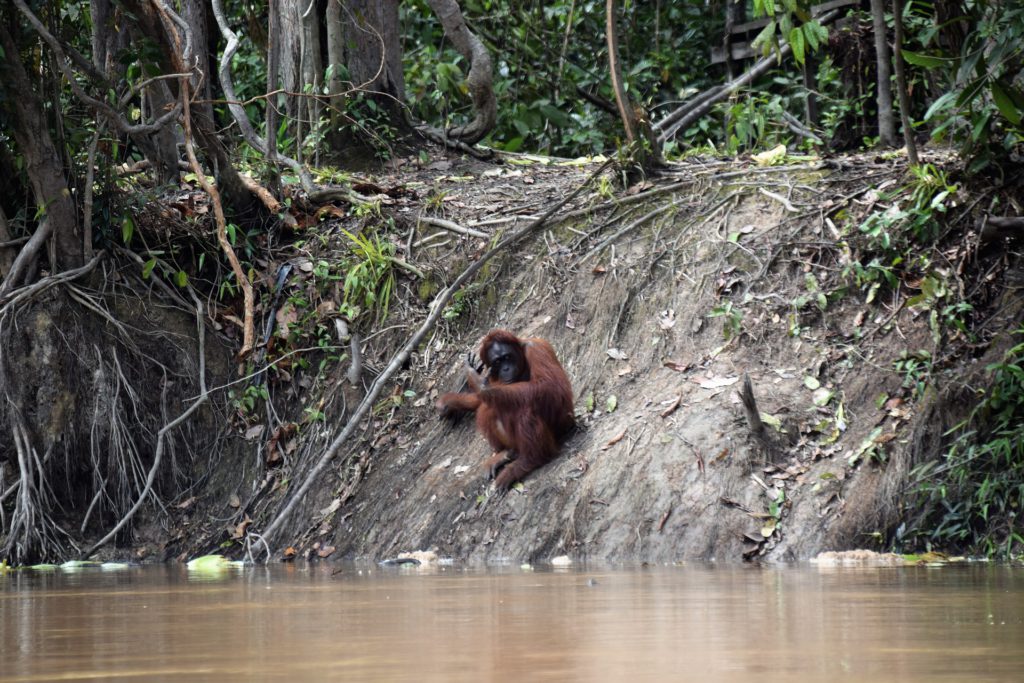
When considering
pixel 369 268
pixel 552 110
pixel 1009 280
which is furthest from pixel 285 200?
pixel 1009 280

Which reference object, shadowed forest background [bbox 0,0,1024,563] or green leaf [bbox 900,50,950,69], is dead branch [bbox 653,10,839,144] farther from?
green leaf [bbox 900,50,950,69]

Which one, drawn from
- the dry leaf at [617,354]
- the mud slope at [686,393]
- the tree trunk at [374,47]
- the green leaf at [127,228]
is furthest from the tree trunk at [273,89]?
the dry leaf at [617,354]

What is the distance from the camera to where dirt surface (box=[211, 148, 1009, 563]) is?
22.5ft

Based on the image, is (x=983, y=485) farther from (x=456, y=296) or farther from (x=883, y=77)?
(x=456, y=296)

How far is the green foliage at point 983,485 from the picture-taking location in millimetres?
6434

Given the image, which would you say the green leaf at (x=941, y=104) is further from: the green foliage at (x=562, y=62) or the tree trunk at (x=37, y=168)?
the green foliage at (x=562, y=62)

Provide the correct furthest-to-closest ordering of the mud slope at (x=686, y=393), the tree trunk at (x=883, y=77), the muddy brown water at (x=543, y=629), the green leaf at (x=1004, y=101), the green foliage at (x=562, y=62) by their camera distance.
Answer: the green foliage at (x=562, y=62) → the tree trunk at (x=883, y=77) → the mud slope at (x=686, y=393) → the green leaf at (x=1004, y=101) → the muddy brown water at (x=543, y=629)

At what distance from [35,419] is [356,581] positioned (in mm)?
4483

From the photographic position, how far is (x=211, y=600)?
14.6ft

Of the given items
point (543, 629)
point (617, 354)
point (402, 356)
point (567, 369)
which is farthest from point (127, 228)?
point (543, 629)

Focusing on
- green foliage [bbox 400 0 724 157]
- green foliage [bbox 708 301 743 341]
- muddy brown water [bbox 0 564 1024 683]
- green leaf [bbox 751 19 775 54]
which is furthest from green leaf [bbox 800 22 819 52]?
green foliage [bbox 400 0 724 157]

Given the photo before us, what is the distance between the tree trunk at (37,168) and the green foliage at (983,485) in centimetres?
629

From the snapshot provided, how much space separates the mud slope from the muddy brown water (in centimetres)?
150

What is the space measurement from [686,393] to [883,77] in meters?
3.15
